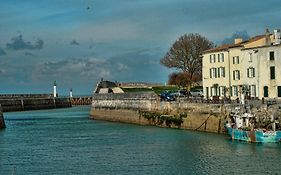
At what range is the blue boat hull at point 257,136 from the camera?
43.6m

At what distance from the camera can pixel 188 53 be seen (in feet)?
306

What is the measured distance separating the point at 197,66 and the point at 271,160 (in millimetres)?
56758

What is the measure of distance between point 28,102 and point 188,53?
49.0 metres

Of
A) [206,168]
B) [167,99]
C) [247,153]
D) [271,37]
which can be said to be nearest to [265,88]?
[271,37]

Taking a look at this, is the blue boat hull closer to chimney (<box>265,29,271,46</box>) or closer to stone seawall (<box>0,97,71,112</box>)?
A: chimney (<box>265,29,271,46</box>)

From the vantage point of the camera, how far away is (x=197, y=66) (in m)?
92.6

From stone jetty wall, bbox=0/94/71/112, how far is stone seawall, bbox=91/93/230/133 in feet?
131

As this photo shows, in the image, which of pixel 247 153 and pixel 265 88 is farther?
pixel 265 88

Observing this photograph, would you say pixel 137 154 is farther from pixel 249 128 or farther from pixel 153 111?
pixel 153 111

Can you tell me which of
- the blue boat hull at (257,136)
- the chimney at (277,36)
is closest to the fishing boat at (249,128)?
the blue boat hull at (257,136)

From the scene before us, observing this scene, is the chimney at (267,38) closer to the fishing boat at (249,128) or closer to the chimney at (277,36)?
the chimney at (277,36)

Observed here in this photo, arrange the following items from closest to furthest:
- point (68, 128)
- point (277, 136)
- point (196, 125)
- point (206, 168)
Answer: point (206, 168)
point (277, 136)
point (196, 125)
point (68, 128)

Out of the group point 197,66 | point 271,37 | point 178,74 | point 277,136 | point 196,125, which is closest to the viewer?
point 277,136

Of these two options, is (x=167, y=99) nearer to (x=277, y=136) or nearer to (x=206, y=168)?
(x=277, y=136)
